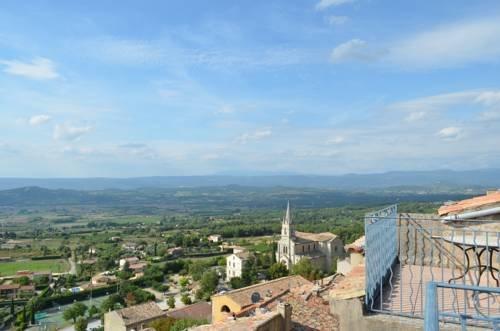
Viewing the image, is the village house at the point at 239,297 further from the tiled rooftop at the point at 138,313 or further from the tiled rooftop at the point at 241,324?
the tiled rooftop at the point at 241,324

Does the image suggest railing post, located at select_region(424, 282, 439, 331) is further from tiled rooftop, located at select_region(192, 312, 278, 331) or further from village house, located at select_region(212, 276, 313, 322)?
village house, located at select_region(212, 276, 313, 322)

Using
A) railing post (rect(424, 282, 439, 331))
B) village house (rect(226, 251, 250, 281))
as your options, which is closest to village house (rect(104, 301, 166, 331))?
Answer: railing post (rect(424, 282, 439, 331))

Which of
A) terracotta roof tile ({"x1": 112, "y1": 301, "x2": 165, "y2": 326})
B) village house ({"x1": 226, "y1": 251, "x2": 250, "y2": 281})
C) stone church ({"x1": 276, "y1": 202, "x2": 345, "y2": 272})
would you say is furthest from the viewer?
stone church ({"x1": 276, "y1": 202, "x2": 345, "y2": 272})

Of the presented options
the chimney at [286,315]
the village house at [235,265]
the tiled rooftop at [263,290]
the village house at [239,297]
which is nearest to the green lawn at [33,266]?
the village house at [235,265]

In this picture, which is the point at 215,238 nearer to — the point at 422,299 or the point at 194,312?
the point at 194,312

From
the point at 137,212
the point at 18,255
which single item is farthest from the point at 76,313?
the point at 137,212

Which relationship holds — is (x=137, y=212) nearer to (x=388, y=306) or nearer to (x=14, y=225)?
(x=14, y=225)

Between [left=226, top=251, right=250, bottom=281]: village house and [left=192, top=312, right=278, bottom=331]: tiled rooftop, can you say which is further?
[left=226, top=251, right=250, bottom=281]: village house

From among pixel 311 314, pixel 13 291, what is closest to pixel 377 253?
pixel 311 314
